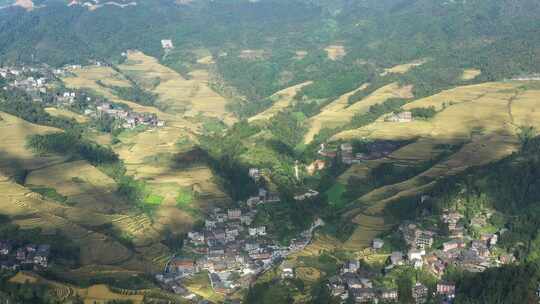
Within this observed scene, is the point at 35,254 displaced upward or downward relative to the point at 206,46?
upward

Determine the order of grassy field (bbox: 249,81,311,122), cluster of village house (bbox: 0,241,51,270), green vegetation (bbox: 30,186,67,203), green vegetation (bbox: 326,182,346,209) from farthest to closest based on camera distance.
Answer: grassy field (bbox: 249,81,311,122)
green vegetation (bbox: 326,182,346,209)
green vegetation (bbox: 30,186,67,203)
cluster of village house (bbox: 0,241,51,270)

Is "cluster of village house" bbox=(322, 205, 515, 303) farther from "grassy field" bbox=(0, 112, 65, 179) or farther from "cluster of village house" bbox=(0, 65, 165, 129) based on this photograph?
"cluster of village house" bbox=(0, 65, 165, 129)

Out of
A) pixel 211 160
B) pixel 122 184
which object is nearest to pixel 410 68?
pixel 211 160

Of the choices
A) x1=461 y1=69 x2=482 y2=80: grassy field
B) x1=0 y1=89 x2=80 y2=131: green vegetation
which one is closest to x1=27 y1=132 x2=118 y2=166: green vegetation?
x1=0 y1=89 x2=80 y2=131: green vegetation

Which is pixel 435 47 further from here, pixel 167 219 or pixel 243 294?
pixel 243 294

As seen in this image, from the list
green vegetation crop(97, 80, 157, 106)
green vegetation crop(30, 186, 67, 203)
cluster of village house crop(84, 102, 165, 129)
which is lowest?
green vegetation crop(97, 80, 157, 106)

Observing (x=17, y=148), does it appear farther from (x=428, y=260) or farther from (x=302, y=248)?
(x=428, y=260)

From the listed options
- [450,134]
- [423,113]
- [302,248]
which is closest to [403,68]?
[423,113]
